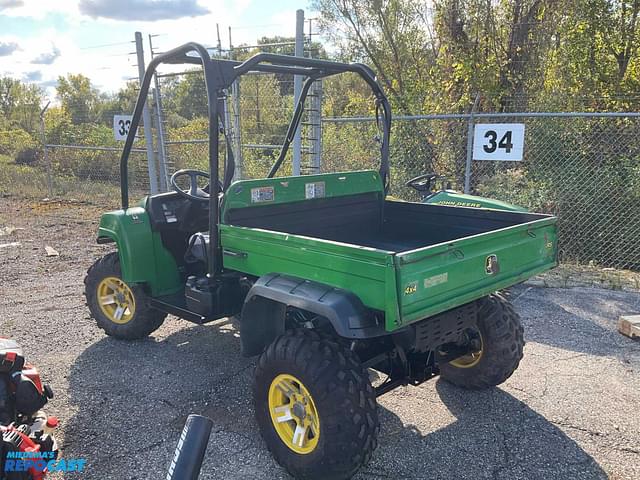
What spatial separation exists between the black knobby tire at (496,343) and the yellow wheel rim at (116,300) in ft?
8.61

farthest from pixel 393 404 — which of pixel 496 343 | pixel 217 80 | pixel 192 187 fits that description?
pixel 217 80

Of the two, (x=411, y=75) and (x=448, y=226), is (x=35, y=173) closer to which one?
(x=411, y=75)

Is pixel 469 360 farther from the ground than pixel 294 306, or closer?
closer

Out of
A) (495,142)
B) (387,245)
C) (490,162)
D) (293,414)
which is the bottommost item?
(293,414)

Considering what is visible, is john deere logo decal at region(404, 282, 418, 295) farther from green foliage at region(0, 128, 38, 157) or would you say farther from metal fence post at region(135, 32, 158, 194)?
green foliage at region(0, 128, 38, 157)

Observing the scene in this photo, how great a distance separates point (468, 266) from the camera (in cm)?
269

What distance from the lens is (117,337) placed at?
439 cm

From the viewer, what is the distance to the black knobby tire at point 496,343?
340 cm

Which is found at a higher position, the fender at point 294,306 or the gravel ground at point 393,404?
the fender at point 294,306

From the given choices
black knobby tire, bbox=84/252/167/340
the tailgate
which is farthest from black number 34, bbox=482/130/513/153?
black knobby tire, bbox=84/252/167/340

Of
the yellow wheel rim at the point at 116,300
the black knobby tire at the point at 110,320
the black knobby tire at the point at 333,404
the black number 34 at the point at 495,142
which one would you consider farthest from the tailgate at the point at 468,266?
the black number 34 at the point at 495,142

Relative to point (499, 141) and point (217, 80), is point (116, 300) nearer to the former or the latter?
point (217, 80)

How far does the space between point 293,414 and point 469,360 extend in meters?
1.33

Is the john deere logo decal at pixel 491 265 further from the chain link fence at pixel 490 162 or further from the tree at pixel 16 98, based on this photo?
A: the tree at pixel 16 98
